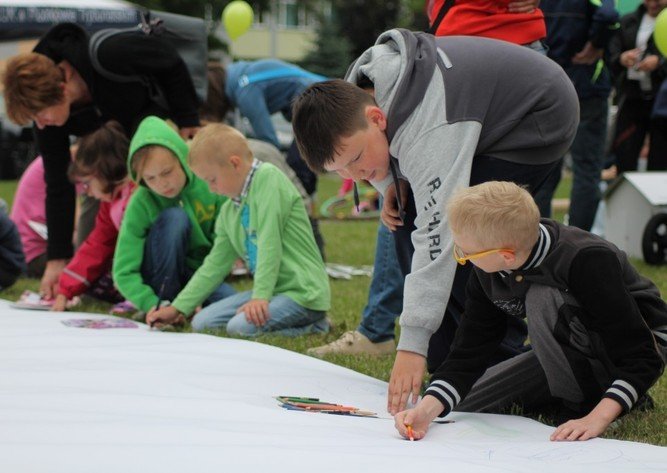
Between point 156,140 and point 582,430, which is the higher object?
point 582,430

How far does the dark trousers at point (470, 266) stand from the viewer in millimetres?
2717

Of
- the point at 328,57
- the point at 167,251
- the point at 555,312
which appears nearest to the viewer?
the point at 555,312

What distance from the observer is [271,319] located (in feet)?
12.6

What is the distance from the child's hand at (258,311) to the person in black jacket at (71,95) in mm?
1250

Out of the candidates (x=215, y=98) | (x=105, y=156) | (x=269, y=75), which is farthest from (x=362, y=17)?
(x=105, y=156)

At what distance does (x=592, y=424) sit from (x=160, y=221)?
2.47 meters

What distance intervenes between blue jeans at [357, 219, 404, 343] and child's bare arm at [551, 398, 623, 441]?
46.1 inches

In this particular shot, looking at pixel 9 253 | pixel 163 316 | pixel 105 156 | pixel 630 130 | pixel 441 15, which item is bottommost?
pixel 9 253

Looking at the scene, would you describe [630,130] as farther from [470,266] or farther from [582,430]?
[582,430]

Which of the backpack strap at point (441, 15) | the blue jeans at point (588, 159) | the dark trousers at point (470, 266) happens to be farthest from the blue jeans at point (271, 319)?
the blue jeans at point (588, 159)

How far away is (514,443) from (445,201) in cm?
59

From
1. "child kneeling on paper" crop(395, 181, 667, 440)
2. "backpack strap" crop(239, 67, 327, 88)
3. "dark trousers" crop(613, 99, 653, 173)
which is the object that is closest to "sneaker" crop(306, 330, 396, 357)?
"child kneeling on paper" crop(395, 181, 667, 440)

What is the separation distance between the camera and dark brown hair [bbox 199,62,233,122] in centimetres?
591

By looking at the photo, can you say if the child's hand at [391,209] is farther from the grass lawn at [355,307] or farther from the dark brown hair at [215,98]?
the dark brown hair at [215,98]
